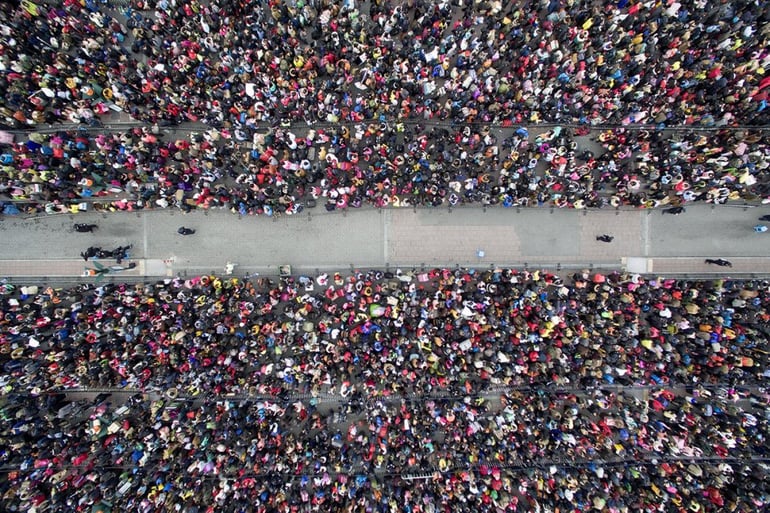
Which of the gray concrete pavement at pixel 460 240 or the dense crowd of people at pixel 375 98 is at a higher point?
the dense crowd of people at pixel 375 98

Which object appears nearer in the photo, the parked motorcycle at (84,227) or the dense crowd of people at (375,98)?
the dense crowd of people at (375,98)

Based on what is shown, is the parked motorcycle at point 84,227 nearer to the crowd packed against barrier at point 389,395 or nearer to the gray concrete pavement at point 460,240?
the gray concrete pavement at point 460,240

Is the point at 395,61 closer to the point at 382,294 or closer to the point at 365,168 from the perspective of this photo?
the point at 365,168

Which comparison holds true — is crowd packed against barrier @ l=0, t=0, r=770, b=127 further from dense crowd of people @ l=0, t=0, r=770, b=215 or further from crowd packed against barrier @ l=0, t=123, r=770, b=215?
crowd packed against barrier @ l=0, t=123, r=770, b=215

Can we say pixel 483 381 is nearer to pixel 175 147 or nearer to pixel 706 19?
pixel 175 147

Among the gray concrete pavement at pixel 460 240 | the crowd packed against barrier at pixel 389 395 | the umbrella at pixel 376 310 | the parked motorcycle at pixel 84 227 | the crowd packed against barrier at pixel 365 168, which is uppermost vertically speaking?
the crowd packed against barrier at pixel 365 168

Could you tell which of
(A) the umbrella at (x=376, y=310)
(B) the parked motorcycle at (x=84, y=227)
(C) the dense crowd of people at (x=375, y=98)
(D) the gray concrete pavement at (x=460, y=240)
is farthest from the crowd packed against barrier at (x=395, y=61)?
(A) the umbrella at (x=376, y=310)

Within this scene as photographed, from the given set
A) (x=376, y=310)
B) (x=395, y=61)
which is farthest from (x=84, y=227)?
(x=395, y=61)
